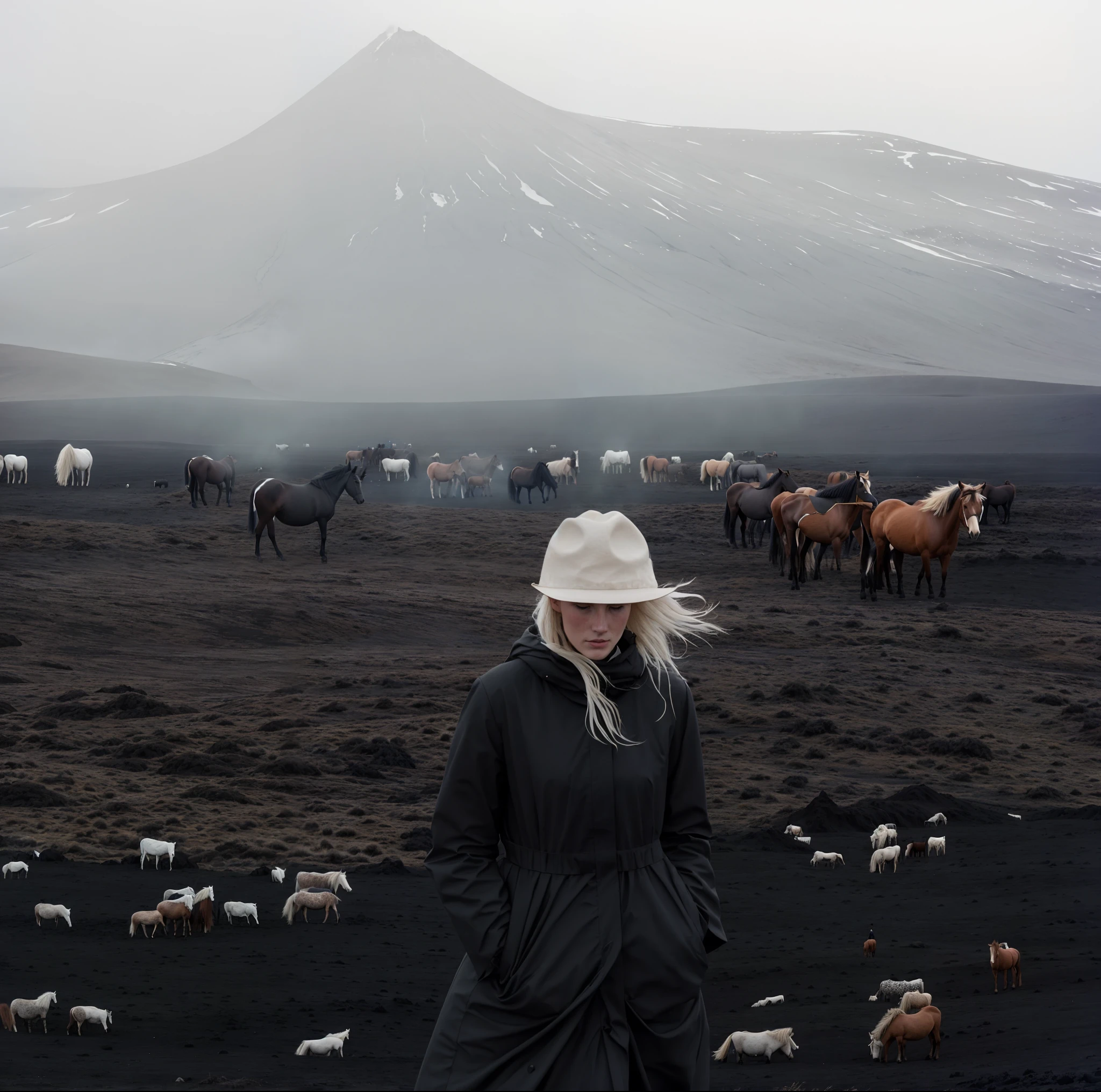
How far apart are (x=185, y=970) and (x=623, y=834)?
6865 mm

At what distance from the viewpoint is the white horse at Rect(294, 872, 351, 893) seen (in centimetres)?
1141

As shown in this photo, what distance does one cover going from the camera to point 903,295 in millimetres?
192250

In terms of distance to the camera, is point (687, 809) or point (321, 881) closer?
point (687, 809)

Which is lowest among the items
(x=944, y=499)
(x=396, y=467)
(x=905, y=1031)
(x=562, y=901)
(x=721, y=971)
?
(x=721, y=971)

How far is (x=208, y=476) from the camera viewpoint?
44.5 m

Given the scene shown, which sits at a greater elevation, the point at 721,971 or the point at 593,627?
the point at 593,627

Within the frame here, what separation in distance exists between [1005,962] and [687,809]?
20.0 ft

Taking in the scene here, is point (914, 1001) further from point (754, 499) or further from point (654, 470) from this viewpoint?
point (654, 470)

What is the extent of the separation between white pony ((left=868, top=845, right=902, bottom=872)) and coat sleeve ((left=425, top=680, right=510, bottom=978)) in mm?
9399

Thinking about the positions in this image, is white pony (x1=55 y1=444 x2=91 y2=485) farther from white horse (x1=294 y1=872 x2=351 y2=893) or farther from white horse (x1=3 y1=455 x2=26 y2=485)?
white horse (x1=294 y1=872 x2=351 y2=893)

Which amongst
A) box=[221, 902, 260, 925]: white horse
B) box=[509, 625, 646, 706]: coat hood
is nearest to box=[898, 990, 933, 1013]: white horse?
box=[221, 902, 260, 925]: white horse

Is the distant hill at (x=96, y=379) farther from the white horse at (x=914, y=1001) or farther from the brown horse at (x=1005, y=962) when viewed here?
the white horse at (x=914, y=1001)

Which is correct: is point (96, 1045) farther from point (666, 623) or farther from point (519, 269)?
point (519, 269)

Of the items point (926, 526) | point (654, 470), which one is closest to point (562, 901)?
point (926, 526)
